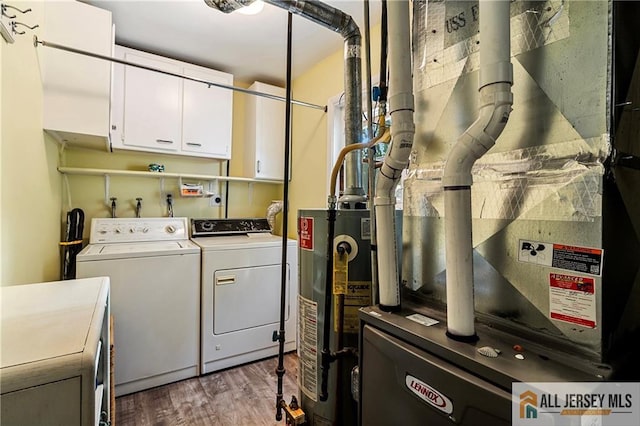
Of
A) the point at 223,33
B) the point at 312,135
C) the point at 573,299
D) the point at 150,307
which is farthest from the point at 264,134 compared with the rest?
the point at 573,299

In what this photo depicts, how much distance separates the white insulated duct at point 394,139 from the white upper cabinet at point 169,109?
2.18 meters

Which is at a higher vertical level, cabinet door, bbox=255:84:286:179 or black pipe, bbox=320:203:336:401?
cabinet door, bbox=255:84:286:179

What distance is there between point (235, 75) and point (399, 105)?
2.73 meters

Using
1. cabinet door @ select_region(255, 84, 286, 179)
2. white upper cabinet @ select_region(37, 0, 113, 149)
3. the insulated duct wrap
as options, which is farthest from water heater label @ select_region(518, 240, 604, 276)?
cabinet door @ select_region(255, 84, 286, 179)

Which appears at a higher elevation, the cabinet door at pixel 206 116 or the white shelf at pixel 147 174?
the cabinet door at pixel 206 116

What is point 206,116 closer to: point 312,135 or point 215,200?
point 215,200

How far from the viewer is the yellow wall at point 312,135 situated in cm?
261

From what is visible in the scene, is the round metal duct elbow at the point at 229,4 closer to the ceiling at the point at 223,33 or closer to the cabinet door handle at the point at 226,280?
the ceiling at the point at 223,33

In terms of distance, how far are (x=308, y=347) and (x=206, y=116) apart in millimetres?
2344

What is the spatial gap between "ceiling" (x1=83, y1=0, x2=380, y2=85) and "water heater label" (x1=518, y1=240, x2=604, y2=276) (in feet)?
6.22

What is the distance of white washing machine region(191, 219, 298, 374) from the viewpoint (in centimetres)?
222

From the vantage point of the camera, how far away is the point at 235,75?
3.10m

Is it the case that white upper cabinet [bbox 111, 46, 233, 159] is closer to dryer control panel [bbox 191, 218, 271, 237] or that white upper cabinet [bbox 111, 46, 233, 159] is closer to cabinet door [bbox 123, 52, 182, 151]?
cabinet door [bbox 123, 52, 182, 151]

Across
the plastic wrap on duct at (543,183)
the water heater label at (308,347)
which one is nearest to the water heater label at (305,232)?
the water heater label at (308,347)
